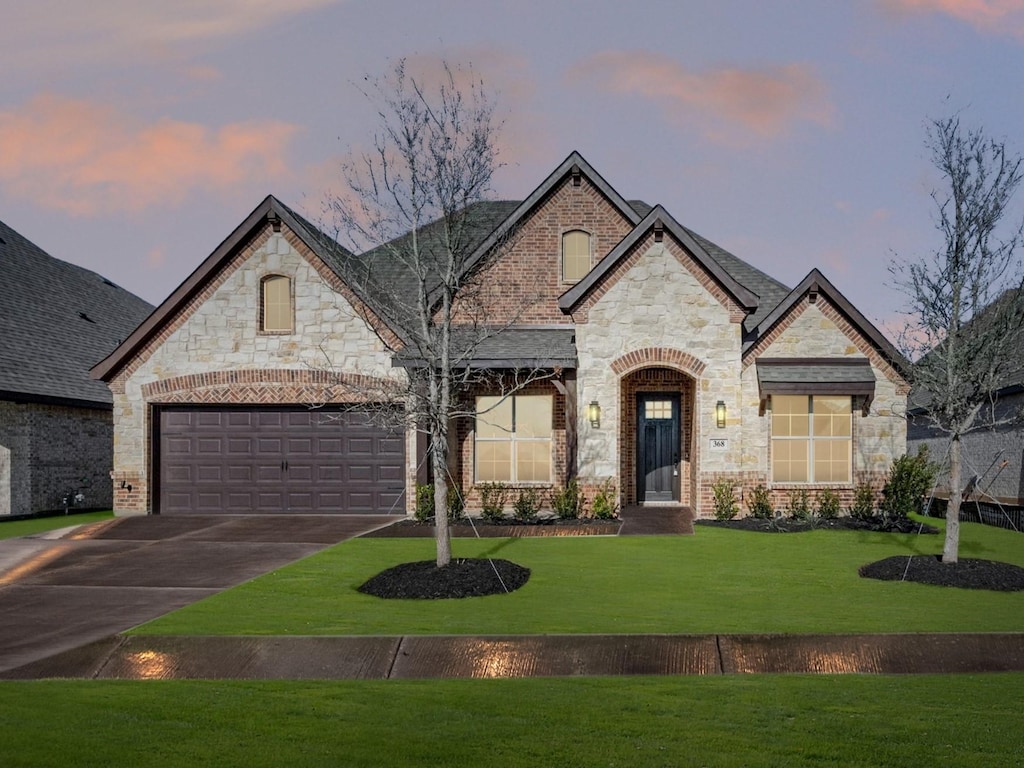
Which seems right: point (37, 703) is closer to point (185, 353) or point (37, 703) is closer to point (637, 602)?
point (637, 602)

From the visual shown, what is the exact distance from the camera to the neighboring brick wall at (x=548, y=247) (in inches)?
992

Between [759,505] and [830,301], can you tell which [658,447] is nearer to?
[759,505]

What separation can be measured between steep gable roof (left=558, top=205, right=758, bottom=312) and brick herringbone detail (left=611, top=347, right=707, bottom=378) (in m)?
1.56

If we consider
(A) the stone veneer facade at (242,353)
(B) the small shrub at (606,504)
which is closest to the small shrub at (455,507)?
(B) the small shrub at (606,504)

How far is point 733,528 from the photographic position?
21.0 m

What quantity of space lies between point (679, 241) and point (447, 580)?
11146 mm

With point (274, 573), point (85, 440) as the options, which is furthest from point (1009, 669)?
point (85, 440)

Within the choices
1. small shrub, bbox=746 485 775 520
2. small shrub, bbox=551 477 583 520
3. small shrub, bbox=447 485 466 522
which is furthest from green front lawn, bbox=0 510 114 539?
small shrub, bbox=746 485 775 520

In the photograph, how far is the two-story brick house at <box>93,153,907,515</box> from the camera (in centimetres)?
2252

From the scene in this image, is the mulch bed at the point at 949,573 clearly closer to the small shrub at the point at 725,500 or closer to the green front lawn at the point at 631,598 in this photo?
the green front lawn at the point at 631,598

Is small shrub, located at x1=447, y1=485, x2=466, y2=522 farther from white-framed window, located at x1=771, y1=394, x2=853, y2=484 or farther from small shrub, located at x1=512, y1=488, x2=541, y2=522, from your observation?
white-framed window, located at x1=771, y1=394, x2=853, y2=484

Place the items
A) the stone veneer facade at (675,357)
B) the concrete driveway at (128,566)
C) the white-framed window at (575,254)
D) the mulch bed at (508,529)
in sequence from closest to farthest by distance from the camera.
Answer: the concrete driveway at (128,566) → the mulch bed at (508,529) → the stone veneer facade at (675,357) → the white-framed window at (575,254)

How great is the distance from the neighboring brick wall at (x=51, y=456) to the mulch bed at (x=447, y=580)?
583 inches

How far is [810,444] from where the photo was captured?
23047mm
